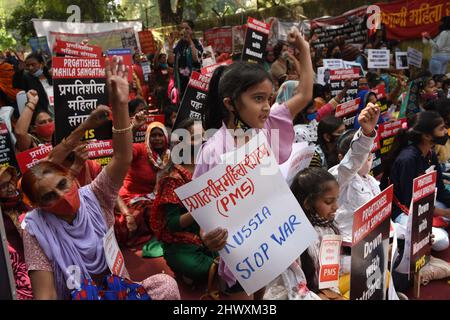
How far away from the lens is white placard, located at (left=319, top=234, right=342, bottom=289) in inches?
83.0

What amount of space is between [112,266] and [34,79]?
4760 mm

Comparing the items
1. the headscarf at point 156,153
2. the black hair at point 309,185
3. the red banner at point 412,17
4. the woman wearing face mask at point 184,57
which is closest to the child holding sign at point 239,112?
the black hair at point 309,185

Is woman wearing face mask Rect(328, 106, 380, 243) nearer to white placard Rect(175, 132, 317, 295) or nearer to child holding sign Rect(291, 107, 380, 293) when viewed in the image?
child holding sign Rect(291, 107, 380, 293)

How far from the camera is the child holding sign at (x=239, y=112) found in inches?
79.5

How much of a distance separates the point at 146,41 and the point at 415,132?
1114 centimetres

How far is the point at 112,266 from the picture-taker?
6.26ft

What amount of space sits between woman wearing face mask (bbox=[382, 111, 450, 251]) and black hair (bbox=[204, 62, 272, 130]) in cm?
192

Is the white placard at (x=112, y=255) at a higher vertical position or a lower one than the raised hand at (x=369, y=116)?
lower

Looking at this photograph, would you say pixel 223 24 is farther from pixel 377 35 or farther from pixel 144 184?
pixel 144 184

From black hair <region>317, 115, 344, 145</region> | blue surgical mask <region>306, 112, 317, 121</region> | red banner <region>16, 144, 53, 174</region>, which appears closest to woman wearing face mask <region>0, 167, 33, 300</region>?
red banner <region>16, 144, 53, 174</region>

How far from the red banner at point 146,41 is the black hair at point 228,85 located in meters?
11.9

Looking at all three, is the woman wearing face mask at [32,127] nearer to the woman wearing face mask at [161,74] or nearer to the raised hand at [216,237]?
the raised hand at [216,237]

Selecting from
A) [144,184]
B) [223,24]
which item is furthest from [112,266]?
[223,24]

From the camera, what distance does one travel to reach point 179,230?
124 inches
